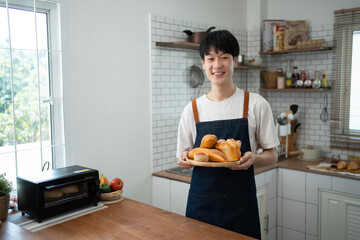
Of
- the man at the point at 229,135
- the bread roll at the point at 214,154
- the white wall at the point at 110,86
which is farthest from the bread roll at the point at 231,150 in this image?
the white wall at the point at 110,86

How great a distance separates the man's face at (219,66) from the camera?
2123 millimetres

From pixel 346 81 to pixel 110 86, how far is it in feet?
8.59

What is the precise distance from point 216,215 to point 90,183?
0.88m

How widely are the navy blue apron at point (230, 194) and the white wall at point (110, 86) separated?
46.2 inches

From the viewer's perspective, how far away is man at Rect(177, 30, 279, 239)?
7.03ft

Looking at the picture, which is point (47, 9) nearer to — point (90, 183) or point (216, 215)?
point (90, 183)

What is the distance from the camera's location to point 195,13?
394 cm

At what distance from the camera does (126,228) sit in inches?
82.0

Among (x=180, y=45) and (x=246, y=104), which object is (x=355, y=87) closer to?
(x=180, y=45)

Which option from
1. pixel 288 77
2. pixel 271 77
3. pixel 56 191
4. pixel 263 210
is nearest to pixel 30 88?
pixel 56 191

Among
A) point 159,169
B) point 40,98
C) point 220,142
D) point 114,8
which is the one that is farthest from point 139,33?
point 220,142

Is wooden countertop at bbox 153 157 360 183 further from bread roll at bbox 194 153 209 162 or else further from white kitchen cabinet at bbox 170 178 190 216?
bread roll at bbox 194 153 209 162

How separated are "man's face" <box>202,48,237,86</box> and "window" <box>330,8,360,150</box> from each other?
237 cm

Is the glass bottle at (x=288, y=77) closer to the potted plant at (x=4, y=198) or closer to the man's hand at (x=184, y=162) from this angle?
the man's hand at (x=184, y=162)
